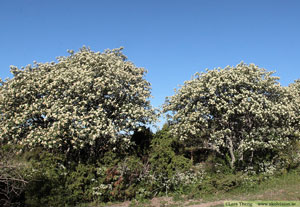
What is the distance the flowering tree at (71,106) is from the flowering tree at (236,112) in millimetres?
2708

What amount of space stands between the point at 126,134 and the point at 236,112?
670cm

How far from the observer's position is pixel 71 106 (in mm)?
12812

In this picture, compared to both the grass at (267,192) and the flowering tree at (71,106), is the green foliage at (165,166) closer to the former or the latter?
the grass at (267,192)

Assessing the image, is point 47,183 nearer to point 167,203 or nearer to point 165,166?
point 167,203

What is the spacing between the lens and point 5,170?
9.17 metres

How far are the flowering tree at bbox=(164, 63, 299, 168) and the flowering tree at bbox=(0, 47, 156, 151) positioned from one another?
2.71 metres

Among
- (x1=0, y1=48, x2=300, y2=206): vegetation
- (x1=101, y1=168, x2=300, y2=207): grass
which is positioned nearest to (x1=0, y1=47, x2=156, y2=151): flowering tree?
(x1=0, y1=48, x2=300, y2=206): vegetation

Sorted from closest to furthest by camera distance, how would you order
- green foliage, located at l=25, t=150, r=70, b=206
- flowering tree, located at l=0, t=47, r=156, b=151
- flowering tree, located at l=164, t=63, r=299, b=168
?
green foliage, located at l=25, t=150, r=70, b=206
flowering tree, located at l=0, t=47, r=156, b=151
flowering tree, located at l=164, t=63, r=299, b=168

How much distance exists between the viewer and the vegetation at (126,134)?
11930mm

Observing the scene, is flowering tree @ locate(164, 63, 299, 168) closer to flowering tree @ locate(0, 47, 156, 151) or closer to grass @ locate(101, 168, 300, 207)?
grass @ locate(101, 168, 300, 207)

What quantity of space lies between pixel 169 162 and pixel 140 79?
605 centimetres

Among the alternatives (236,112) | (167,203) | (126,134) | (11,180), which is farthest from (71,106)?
(236,112)

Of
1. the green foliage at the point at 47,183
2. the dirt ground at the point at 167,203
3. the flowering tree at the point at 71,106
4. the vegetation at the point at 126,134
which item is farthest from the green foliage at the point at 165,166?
the green foliage at the point at 47,183

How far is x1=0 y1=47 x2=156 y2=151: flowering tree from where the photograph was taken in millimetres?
12414
